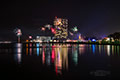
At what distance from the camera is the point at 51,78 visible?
26.0 feet

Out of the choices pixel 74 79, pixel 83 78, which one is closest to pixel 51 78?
pixel 74 79

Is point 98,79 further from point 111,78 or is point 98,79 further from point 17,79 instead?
point 17,79

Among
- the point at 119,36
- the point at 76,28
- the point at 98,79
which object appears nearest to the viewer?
the point at 98,79

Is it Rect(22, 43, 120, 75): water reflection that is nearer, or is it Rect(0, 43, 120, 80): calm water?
Rect(0, 43, 120, 80): calm water

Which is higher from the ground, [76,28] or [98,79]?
[76,28]

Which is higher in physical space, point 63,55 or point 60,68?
point 63,55

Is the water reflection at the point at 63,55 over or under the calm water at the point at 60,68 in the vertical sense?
over

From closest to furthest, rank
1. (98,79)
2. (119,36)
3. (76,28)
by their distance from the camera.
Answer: (98,79)
(119,36)
(76,28)

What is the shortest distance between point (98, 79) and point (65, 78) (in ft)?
5.79

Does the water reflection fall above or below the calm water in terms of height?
above

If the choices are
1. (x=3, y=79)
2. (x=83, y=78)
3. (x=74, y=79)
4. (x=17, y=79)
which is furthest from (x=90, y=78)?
(x=3, y=79)

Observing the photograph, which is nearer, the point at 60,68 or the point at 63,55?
the point at 60,68

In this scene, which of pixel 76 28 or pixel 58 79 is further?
pixel 76 28

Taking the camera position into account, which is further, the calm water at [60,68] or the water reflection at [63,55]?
the water reflection at [63,55]
